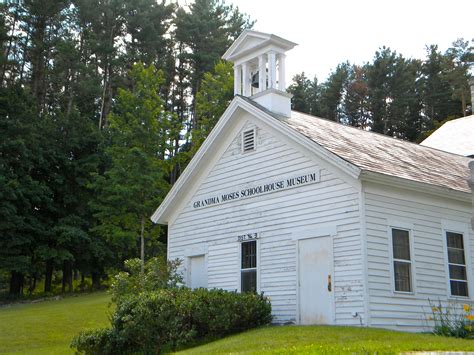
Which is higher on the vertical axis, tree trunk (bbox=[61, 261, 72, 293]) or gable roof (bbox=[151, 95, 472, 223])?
gable roof (bbox=[151, 95, 472, 223])

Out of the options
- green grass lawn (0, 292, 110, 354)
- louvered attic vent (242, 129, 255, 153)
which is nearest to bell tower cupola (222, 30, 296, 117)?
louvered attic vent (242, 129, 255, 153)

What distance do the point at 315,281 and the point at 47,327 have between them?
11523 millimetres

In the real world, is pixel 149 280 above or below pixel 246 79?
below

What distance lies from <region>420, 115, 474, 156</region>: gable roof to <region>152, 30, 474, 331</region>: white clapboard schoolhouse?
819 centimetres

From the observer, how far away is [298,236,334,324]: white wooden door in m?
16.0

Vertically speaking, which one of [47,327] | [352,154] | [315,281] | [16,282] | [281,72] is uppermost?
[281,72]

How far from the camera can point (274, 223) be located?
17.9 meters

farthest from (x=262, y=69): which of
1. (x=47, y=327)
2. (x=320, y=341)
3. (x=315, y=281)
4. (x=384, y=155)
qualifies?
(x=47, y=327)

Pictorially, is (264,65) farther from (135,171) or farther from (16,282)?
(16,282)

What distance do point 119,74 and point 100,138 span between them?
40.1 ft

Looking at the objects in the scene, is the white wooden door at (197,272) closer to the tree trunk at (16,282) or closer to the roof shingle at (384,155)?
the roof shingle at (384,155)

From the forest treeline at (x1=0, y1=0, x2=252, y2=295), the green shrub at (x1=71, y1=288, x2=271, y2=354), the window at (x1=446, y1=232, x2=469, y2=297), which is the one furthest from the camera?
the forest treeline at (x1=0, y1=0, x2=252, y2=295)

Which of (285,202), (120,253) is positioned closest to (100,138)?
(120,253)

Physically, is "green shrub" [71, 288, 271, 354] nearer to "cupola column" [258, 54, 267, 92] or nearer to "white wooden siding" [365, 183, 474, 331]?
"white wooden siding" [365, 183, 474, 331]
